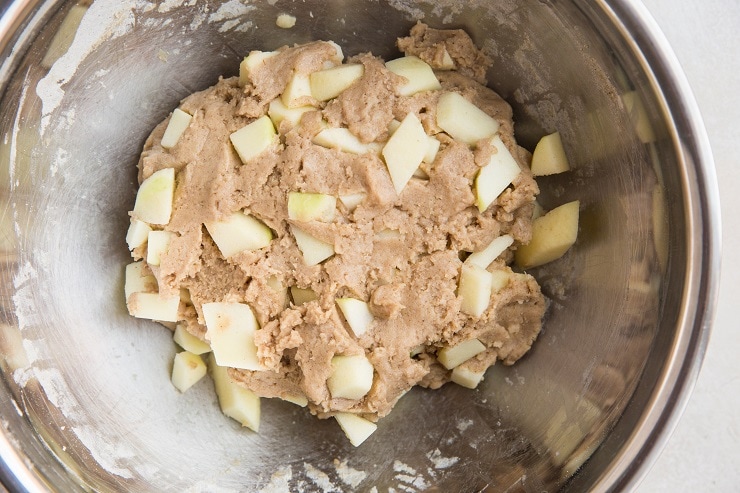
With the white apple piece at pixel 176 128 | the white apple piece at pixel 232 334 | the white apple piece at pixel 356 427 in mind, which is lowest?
the white apple piece at pixel 356 427

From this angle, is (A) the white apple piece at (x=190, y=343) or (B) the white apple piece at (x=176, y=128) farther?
(A) the white apple piece at (x=190, y=343)

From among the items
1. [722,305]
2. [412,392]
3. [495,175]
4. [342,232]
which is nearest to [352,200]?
[342,232]

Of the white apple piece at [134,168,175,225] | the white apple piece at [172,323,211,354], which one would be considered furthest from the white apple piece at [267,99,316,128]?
the white apple piece at [172,323,211,354]

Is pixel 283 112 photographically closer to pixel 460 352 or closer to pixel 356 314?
pixel 356 314

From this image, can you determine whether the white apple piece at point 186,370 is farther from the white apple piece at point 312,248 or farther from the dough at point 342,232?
the white apple piece at point 312,248

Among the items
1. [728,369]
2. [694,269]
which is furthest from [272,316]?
[728,369]

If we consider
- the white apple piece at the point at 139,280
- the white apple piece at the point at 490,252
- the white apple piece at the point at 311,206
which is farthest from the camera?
the white apple piece at the point at 139,280

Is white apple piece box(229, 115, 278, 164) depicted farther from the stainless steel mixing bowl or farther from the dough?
the stainless steel mixing bowl

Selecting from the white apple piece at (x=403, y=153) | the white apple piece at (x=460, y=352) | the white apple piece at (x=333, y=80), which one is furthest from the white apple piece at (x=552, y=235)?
the white apple piece at (x=333, y=80)
